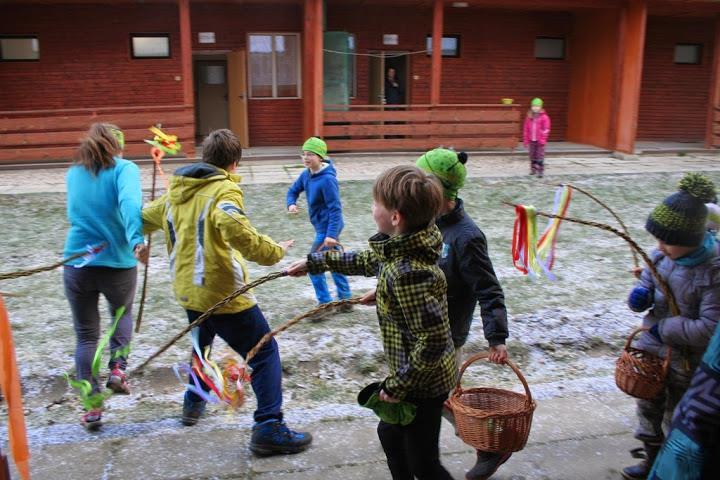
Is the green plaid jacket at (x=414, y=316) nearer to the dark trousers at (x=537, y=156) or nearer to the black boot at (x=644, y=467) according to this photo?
the black boot at (x=644, y=467)

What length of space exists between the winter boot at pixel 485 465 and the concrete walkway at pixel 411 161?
29.5 feet

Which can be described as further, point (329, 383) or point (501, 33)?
point (501, 33)

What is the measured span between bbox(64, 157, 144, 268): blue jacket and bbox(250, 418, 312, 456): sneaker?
119cm

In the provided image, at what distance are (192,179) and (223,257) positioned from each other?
0.40m

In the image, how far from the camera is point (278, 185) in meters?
11.2

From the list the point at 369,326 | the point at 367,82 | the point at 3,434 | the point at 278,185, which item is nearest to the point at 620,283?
the point at 369,326

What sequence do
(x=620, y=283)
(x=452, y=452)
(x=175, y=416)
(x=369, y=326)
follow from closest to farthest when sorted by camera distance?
(x=452, y=452), (x=175, y=416), (x=369, y=326), (x=620, y=283)

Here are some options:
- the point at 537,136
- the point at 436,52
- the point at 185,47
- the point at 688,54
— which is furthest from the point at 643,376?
the point at 688,54

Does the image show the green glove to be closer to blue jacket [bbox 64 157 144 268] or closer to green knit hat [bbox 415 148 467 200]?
green knit hat [bbox 415 148 467 200]

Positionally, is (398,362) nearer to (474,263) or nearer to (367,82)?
(474,263)

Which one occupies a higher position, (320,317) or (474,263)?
(474,263)

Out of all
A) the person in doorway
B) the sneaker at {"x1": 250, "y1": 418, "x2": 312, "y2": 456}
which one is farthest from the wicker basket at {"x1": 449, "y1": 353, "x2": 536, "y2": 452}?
the person in doorway

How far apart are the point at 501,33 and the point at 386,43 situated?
10.1 feet

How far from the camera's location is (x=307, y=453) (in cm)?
339
